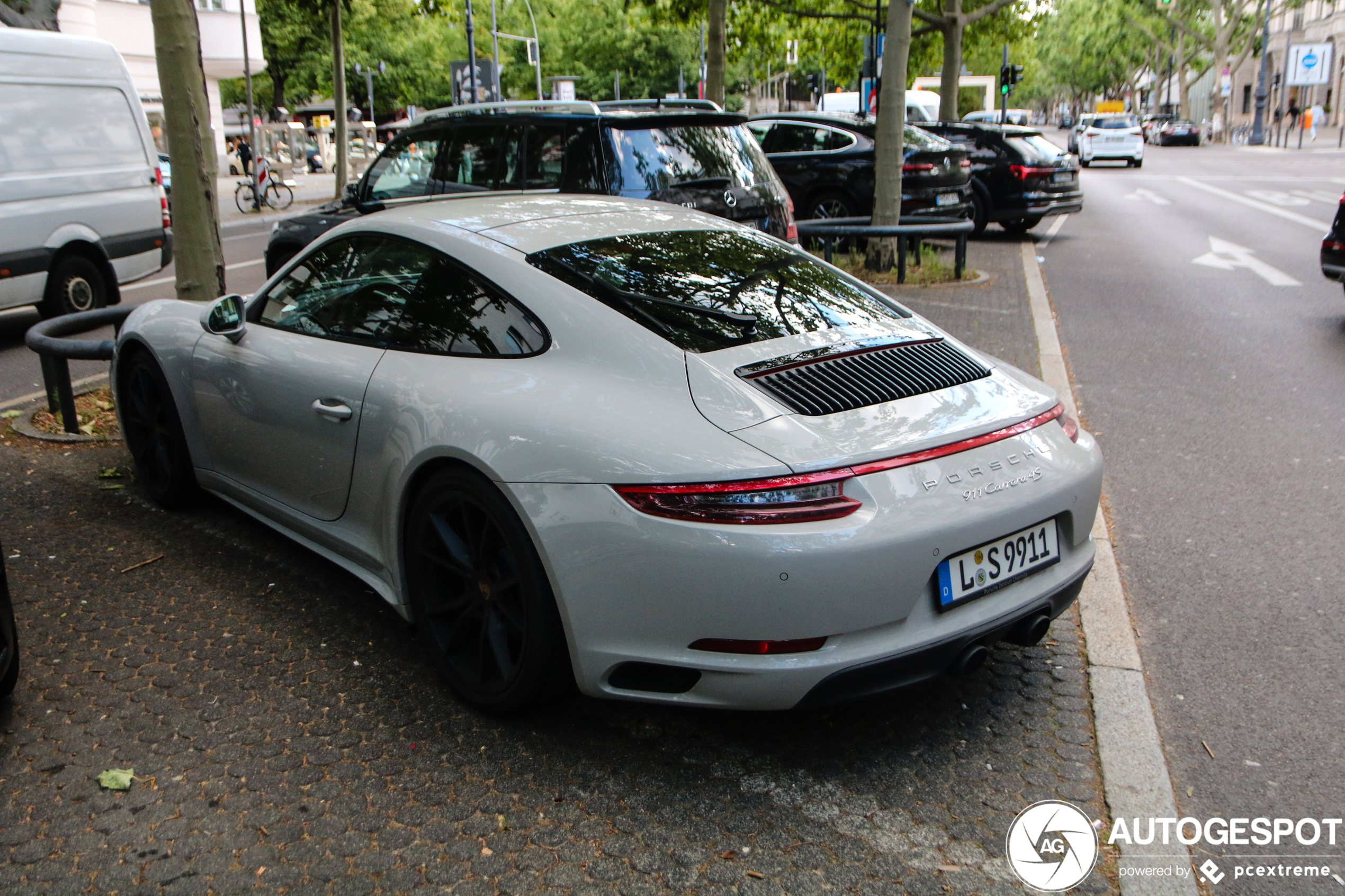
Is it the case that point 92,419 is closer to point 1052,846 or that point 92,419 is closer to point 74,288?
point 74,288

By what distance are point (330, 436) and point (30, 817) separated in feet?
4.57

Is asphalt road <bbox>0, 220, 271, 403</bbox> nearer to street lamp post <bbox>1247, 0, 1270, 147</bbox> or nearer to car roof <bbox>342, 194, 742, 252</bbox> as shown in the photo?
car roof <bbox>342, 194, 742, 252</bbox>

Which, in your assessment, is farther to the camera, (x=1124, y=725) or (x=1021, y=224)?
(x=1021, y=224)

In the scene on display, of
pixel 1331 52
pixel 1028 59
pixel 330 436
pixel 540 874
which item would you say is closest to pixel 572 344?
pixel 330 436

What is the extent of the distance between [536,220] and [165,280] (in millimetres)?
11387

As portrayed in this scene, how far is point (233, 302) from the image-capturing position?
4422 millimetres

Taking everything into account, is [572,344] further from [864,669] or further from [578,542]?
[864,669]

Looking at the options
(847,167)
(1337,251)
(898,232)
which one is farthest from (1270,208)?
(898,232)

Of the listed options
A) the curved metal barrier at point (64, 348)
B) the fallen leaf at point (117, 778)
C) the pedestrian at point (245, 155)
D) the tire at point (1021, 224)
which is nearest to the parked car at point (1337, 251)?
the tire at point (1021, 224)

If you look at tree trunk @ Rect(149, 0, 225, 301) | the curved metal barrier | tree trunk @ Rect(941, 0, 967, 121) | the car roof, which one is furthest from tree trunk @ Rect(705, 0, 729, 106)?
the car roof

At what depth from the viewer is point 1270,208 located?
856 inches

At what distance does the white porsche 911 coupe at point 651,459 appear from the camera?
9.24ft

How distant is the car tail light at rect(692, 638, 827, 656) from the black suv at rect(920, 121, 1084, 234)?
14602 millimetres

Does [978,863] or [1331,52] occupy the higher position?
[1331,52]
